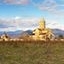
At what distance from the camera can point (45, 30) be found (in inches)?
4026

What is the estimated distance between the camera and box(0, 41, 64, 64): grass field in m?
24.9

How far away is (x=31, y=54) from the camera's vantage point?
94.8 feet

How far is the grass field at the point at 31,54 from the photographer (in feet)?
81.6

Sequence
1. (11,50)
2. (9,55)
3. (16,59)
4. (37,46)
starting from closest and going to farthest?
(16,59) < (9,55) < (11,50) < (37,46)

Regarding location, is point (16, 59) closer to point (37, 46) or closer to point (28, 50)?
point (28, 50)

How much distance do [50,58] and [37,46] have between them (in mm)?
8425

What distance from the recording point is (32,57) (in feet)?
88.5

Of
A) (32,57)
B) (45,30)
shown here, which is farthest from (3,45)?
(45,30)

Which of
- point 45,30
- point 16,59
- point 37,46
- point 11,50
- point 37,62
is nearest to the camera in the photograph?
point 37,62

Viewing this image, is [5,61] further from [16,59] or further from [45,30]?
[45,30]

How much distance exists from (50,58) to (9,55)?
448 centimetres

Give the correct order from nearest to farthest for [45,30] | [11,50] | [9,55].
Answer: [9,55] → [11,50] → [45,30]

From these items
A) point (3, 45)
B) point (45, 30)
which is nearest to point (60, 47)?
point (3, 45)

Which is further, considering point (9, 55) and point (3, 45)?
point (3, 45)
